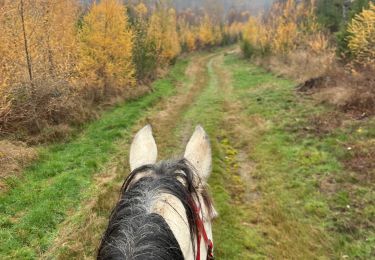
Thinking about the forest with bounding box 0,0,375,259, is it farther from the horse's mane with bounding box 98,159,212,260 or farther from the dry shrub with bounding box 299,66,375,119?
the horse's mane with bounding box 98,159,212,260

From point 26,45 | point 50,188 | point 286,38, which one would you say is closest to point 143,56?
point 26,45

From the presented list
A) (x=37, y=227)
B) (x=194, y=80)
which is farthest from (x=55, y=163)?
(x=194, y=80)

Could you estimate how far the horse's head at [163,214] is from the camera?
1376 mm

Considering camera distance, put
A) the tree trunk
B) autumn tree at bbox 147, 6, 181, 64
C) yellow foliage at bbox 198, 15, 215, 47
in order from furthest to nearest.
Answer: yellow foliage at bbox 198, 15, 215, 47
autumn tree at bbox 147, 6, 181, 64
the tree trunk

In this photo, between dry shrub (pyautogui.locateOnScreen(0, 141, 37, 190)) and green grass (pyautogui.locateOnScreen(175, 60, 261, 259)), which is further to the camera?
dry shrub (pyautogui.locateOnScreen(0, 141, 37, 190))

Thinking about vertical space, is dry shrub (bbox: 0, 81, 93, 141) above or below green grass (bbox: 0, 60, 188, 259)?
above

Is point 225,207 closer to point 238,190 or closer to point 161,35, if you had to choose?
point 238,190

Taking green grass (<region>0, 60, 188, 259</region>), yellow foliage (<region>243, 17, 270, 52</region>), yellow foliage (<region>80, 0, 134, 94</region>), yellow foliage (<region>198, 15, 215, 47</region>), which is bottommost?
yellow foliage (<region>198, 15, 215, 47</region>)

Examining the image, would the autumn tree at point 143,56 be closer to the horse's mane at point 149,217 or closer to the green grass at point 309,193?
the green grass at point 309,193

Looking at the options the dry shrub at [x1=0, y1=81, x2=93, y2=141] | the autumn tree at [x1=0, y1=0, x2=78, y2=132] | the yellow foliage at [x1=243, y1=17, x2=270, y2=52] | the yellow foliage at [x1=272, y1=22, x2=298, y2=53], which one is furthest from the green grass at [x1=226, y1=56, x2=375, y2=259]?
the yellow foliage at [x1=243, y1=17, x2=270, y2=52]

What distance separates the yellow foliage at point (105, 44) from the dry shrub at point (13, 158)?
6337mm

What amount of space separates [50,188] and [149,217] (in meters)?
5.97

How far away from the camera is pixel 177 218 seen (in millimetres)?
1618

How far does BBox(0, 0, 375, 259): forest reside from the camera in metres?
5.46
